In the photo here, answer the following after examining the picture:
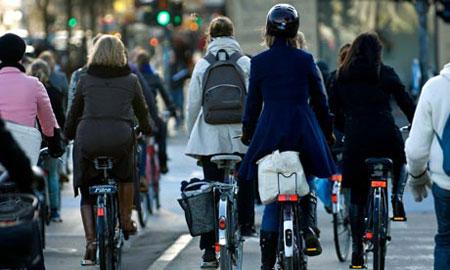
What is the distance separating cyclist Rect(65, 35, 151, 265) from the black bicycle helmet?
2082 mm

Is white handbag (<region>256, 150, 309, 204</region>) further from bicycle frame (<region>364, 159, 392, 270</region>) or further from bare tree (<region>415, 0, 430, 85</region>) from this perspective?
bare tree (<region>415, 0, 430, 85</region>)

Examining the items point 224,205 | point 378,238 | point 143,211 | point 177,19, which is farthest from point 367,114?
point 177,19

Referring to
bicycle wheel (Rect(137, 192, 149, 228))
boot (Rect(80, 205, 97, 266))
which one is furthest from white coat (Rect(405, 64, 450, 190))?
bicycle wheel (Rect(137, 192, 149, 228))

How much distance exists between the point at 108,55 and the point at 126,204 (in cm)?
121

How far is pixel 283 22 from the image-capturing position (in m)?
9.96

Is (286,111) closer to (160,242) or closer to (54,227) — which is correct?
(160,242)

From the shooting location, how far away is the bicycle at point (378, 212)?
10867 millimetres

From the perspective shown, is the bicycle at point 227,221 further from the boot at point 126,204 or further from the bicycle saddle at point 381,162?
the boot at point 126,204

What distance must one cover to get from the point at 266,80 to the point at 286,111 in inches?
9.3

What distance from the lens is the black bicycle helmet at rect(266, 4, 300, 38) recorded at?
9.97 m

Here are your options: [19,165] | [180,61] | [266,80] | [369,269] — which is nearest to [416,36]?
[180,61]

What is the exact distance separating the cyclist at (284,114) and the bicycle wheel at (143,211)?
19.8ft

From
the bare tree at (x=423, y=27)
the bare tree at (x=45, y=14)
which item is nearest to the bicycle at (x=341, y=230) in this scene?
the bare tree at (x=423, y=27)

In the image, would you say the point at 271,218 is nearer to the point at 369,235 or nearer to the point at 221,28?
the point at 369,235
